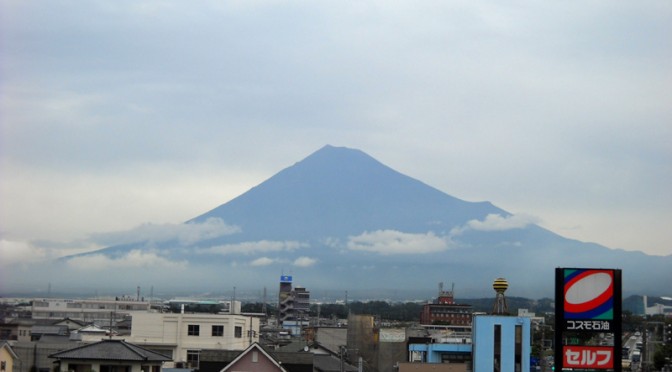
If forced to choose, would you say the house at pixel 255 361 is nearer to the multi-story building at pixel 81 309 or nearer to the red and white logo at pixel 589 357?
the red and white logo at pixel 589 357

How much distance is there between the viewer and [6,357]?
1919 inches

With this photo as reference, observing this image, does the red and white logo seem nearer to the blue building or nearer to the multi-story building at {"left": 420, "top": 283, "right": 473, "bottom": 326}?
the blue building

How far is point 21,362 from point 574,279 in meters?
31.0

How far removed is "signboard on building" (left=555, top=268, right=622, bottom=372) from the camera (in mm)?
30750

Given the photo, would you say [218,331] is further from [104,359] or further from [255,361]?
[104,359]

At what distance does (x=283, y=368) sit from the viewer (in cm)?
4397

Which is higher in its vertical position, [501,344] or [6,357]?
[501,344]

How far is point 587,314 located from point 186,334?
36113 millimetres

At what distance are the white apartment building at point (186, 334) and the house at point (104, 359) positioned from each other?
1781 cm

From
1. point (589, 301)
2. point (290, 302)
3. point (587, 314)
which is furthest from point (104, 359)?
point (290, 302)

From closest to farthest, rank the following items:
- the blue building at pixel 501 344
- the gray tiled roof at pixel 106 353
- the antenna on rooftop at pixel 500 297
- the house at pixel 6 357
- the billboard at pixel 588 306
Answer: the billboard at pixel 588 306
the gray tiled roof at pixel 106 353
the house at pixel 6 357
the blue building at pixel 501 344
the antenna on rooftop at pixel 500 297

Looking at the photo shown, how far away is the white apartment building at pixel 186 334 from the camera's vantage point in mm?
61844

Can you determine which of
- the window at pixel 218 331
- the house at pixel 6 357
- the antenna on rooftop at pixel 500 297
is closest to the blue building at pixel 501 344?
the antenna on rooftop at pixel 500 297

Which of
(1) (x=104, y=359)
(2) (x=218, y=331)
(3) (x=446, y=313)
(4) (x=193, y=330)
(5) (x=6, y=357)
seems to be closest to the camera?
(1) (x=104, y=359)
